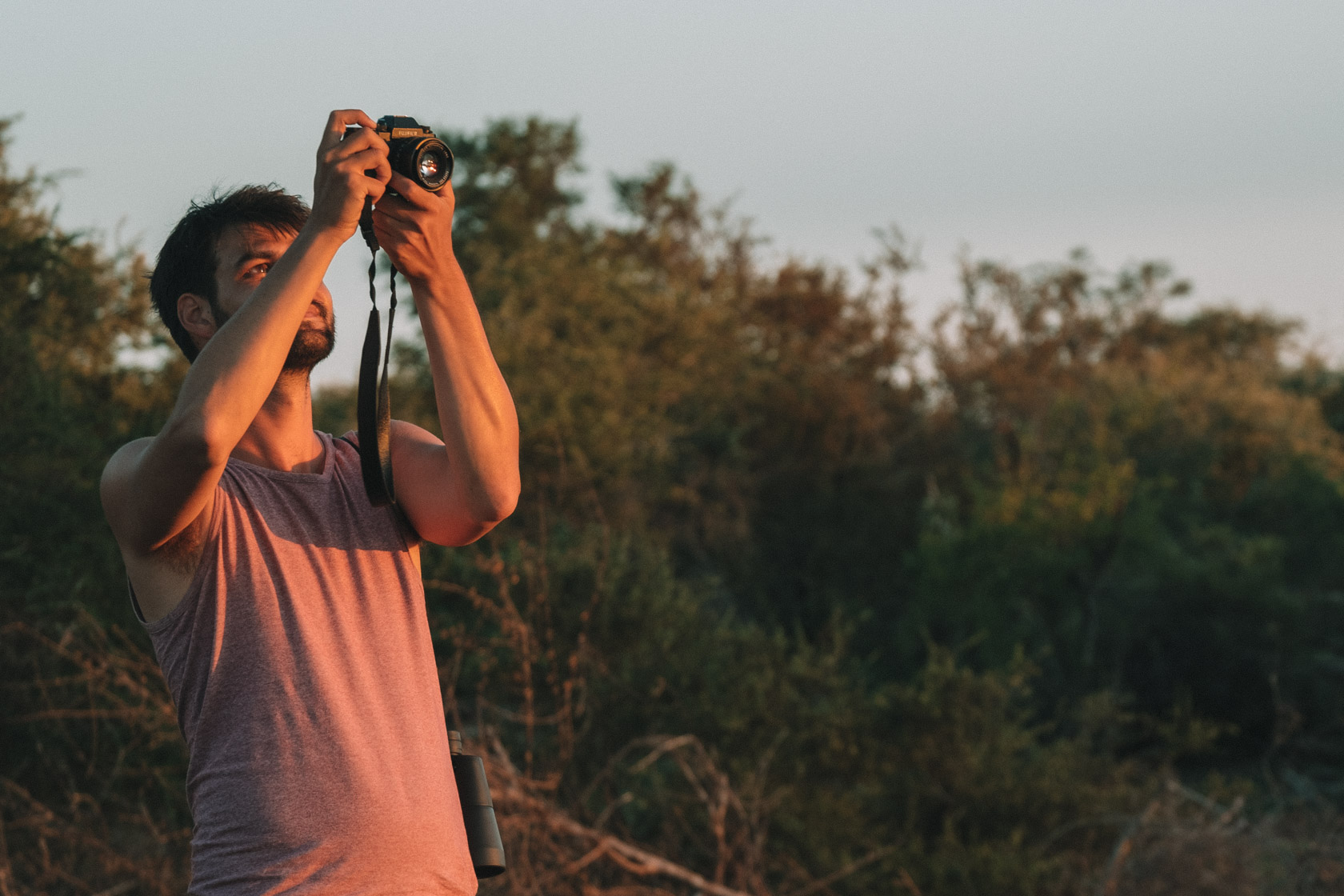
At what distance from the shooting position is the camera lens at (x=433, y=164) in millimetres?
1683

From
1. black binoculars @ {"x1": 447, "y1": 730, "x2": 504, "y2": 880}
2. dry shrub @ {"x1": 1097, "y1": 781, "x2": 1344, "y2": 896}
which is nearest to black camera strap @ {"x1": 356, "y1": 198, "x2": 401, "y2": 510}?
black binoculars @ {"x1": 447, "y1": 730, "x2": 504, "y2": 880}

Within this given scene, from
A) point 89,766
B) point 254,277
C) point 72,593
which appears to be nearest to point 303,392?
point 254,277

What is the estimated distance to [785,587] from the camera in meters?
17.5

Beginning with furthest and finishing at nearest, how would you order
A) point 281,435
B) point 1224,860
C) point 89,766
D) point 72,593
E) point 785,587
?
point 785,587
point 72,593
point 1224,860
point 89,766
point 281,435

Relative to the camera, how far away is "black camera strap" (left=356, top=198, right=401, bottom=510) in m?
1.74

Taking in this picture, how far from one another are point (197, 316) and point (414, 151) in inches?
17.1

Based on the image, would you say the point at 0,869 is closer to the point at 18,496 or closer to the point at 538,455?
the point at 18,496

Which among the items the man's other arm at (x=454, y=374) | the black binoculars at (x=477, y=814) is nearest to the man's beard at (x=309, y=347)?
the man's other arm at (x=454, y=374)

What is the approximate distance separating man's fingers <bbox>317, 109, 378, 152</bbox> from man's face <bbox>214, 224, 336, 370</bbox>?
21 cm

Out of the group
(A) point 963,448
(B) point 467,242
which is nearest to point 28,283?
(B) point 467,242

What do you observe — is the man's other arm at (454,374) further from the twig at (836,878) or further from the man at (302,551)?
the twig at (836,878)

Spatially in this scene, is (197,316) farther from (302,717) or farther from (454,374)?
(302,717)

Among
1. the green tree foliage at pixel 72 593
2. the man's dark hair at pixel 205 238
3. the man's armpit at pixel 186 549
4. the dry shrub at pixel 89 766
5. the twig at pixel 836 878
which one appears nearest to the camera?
the man's armpit at pixel 186 549

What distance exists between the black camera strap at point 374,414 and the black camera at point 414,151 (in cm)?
7
